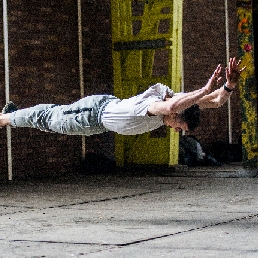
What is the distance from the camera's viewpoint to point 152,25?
573 inches

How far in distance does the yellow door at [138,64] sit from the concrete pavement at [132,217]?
5.36ft

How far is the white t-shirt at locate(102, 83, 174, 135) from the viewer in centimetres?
757

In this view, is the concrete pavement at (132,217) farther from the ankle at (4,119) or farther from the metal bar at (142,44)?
the metal bar at (142,44)

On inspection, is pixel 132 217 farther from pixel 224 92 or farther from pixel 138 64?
pixel 138 64

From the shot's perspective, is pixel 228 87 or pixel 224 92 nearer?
pixel 228 87

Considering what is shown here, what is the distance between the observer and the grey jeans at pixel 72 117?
794cm

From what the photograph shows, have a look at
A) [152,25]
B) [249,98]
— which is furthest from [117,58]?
[249,98]

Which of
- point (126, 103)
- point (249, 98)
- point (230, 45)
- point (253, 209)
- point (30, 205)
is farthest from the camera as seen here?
point (230, 45)

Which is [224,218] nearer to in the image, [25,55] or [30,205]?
[30,205]

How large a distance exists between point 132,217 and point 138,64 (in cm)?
719

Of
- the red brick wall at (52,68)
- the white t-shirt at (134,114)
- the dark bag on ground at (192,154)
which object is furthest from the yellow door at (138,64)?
the white t-shirt at (134,114)

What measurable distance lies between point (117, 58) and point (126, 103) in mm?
7259

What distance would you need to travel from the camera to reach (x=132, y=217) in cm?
802

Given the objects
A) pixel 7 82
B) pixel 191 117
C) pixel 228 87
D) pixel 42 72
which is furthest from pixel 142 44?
pixel 191 117
